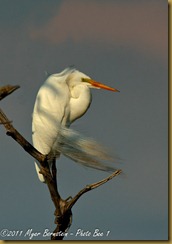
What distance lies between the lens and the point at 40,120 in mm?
7535

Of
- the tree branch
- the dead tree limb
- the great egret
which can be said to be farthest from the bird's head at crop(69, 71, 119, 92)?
the tree branch

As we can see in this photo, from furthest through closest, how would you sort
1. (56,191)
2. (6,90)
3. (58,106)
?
(58,106) → (56,191) → (6,90)

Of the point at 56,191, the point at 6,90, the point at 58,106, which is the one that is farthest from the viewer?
the point at 58,106

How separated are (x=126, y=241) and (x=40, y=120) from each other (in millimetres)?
1768

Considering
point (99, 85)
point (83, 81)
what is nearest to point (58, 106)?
point (83, 81)

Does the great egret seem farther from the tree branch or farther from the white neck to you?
the tree branch

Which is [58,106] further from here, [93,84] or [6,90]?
[6,90]

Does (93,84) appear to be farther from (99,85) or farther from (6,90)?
(6,90)

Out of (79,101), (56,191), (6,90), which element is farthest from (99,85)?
(6,90)

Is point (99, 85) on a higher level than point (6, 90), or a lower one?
lower

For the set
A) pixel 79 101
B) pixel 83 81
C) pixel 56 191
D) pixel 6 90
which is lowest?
pixel 56 191

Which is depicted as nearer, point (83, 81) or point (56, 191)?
point (56, 191)

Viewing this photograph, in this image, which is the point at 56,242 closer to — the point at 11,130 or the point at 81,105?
the point at 11,130

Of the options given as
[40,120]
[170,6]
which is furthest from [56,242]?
[170,6]
